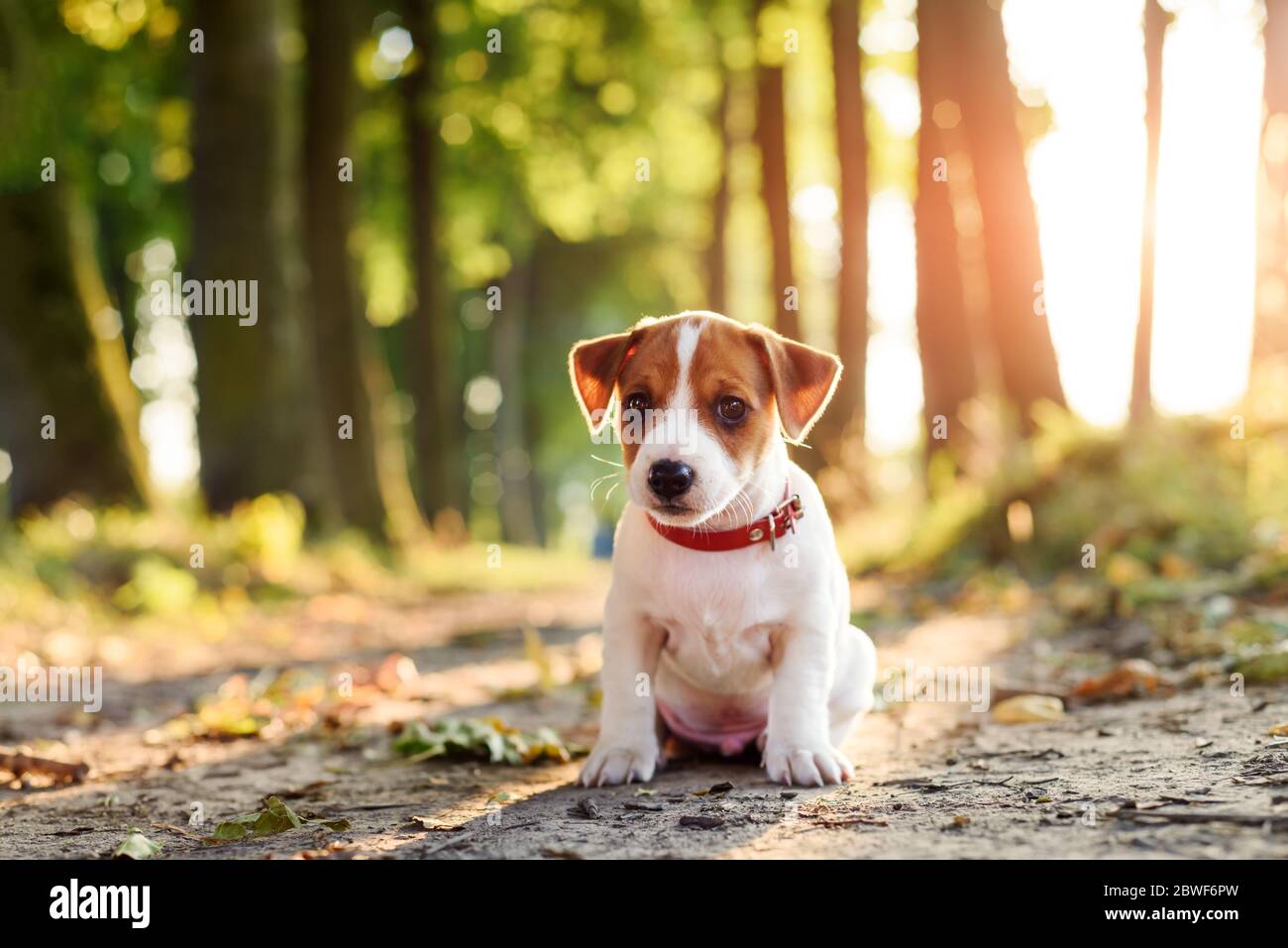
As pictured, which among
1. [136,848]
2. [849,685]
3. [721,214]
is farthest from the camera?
[721,214]

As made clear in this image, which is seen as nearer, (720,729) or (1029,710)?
(720,729)

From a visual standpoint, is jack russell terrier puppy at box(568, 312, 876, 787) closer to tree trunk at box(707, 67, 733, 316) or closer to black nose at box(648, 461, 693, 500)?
black nose at box(648, 461, 693, 500)

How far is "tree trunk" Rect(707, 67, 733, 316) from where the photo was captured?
27.1 metres

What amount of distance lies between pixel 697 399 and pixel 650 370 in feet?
0.72

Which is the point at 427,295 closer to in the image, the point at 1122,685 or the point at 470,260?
the point at 470,260

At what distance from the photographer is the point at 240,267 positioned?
51.1 feet

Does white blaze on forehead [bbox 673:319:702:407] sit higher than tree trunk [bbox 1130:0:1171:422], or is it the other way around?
tree trunk [bbox 1130:0:1171:422]

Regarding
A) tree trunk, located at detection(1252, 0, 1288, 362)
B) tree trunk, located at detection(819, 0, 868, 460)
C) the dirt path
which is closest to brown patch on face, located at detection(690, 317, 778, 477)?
the dirt path

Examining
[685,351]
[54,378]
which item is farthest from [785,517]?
[54,378]

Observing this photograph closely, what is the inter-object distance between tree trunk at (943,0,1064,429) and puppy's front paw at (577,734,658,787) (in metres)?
11.7

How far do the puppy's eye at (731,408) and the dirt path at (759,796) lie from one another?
4.25ft

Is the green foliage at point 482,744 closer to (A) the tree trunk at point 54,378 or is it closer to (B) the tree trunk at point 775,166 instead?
(A) the tree trunk at point 54,378

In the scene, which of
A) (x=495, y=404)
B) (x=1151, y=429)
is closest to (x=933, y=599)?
(x=1151, y=429)

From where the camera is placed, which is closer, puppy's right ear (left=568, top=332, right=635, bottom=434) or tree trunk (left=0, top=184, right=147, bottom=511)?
puppy's right ear (left=568, top=332, right=635, bottom=434)
